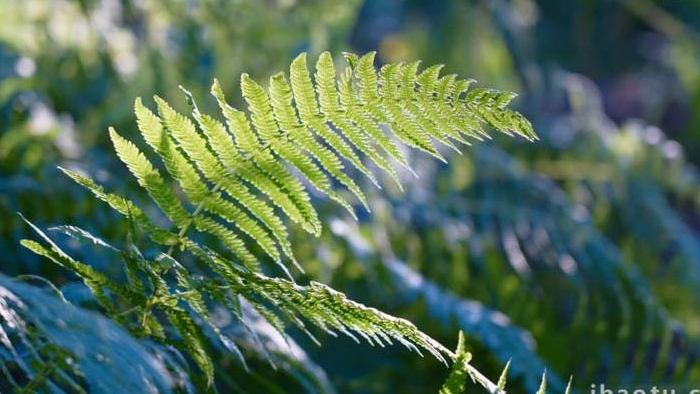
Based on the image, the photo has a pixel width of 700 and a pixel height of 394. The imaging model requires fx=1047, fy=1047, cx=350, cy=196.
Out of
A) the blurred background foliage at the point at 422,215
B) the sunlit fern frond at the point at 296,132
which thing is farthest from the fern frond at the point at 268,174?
Result: the blurred background foliage at the point at 422,215

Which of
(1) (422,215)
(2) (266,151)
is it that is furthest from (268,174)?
(1) (422,215)

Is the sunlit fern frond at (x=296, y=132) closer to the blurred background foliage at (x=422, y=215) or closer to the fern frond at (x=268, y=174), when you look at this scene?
the fern frond at (x=268, y=174)

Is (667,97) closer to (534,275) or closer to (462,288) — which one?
(534,275)

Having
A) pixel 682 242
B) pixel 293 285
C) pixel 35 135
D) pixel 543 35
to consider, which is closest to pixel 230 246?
pixel 293 285

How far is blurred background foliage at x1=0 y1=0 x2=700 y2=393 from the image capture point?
136 cm

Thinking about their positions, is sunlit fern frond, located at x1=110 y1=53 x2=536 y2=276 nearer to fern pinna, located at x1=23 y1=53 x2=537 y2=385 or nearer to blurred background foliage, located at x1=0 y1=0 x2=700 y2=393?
fern pinna, located at x1=23 y1=53 x2=537 y2=385

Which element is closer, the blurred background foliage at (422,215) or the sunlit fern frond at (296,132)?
the sunlit fern frond at (296,132)

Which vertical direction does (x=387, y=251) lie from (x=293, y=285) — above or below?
above

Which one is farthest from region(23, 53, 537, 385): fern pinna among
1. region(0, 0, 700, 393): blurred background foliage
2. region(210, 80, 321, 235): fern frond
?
region(0, 0, 700, 393): blurred background foliage

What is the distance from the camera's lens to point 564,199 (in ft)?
6.13

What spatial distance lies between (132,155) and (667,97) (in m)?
2.96

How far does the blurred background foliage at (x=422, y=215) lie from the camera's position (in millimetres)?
1358

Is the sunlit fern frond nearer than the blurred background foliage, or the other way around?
the sunlit fern frond

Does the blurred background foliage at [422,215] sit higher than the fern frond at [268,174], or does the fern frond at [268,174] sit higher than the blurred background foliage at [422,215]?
the blurred background foliage at [422,215]
